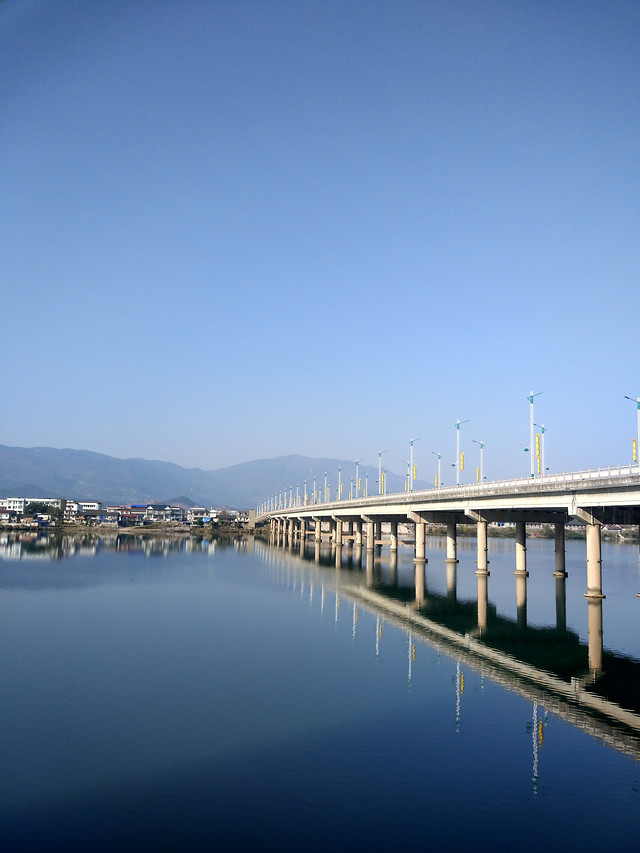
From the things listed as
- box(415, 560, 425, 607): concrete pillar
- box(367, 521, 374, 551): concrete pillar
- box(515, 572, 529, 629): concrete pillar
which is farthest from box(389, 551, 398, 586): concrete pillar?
box(515, 572, 529, 629): concrete pillar

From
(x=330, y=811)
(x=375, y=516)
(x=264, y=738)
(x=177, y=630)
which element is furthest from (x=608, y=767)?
(x=375, y=516)

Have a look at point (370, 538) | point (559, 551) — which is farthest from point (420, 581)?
point (370, 538)

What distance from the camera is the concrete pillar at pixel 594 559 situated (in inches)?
2087

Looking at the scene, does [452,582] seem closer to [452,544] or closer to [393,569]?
[393,569]

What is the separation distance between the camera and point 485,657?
118 ft

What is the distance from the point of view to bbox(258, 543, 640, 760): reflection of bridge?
26.1 m

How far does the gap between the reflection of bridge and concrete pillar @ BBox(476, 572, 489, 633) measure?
8cm

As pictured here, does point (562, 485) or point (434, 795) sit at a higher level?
point (562, 485)

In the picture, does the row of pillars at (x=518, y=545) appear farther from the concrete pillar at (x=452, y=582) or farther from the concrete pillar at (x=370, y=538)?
the concrete pillar at (x=452, y=582)

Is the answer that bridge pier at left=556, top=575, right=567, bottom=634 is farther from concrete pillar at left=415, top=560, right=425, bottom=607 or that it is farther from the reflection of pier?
concrete pillar at left=415, top=560, right=425, bottom=607

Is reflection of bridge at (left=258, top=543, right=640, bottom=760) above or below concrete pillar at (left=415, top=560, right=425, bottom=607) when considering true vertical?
above

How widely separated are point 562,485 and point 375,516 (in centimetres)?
6653

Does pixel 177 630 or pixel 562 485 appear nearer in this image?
pixel 177 630

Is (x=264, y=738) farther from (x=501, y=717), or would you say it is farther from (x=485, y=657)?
(x=485, y=657)
